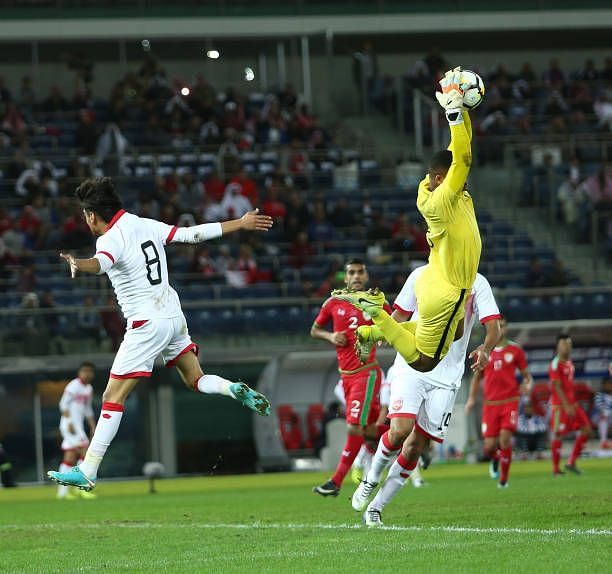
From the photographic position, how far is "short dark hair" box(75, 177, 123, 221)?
11219mm

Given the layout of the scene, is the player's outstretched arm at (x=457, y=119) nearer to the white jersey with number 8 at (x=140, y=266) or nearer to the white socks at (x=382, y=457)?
the white jersey with number 8 at (x=140, y=266)

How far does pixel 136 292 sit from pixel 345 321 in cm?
483

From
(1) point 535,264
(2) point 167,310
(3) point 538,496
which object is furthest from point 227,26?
(2) point 167,310

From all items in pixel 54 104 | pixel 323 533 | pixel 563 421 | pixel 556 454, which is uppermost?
pixel 54 104

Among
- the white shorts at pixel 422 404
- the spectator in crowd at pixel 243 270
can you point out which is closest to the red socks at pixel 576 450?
the spectator in crowd at pixel 243 270

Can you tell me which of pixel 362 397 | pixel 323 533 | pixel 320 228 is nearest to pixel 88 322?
pixel 320 228

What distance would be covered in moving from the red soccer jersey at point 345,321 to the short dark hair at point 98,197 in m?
4.67

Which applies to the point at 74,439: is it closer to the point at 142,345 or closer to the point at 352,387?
the point at 352,387

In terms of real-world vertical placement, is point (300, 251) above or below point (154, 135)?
below

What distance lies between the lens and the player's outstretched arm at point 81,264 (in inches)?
402

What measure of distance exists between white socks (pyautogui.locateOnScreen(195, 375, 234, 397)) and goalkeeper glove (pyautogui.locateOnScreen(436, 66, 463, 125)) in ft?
9.84

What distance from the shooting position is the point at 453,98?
33.4 ft

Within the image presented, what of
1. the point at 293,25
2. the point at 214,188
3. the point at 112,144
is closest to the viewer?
the point at 214,188

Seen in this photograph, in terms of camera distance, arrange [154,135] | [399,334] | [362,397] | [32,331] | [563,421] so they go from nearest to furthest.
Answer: [399,334] < [362,397] < [563,421] < [32,331] < [154,135]
